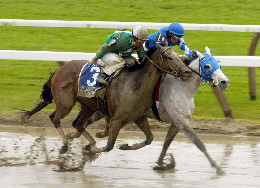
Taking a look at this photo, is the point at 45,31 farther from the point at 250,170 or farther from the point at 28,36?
the point at 250,170

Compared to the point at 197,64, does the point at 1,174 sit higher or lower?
lower

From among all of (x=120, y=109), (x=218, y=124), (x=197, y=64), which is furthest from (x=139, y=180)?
(x=218, y=124)

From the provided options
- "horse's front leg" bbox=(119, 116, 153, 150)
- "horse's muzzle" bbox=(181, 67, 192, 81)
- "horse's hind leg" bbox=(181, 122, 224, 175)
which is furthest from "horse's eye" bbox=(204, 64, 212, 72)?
"horse's front leg" bbox=(119, 116, 153, 150)

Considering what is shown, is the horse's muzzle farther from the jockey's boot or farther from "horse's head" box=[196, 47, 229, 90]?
the jockey's boot

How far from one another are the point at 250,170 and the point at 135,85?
4.97ft

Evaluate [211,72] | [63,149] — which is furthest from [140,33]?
[63,149]

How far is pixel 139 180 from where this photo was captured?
7547 mm

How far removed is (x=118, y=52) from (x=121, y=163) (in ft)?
4.08

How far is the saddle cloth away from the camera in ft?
27.0

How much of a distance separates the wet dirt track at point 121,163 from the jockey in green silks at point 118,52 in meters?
1.01

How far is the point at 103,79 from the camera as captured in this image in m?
8.12

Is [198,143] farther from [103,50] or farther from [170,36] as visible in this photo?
[103,50]

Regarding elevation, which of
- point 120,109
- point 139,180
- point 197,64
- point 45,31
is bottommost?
point 45,31

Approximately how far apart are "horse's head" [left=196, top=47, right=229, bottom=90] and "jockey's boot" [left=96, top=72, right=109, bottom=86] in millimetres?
1048
